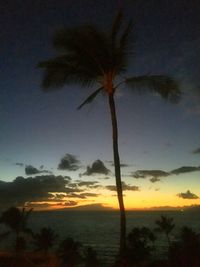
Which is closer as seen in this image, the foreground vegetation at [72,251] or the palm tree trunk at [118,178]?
the foreground vegetation at [72,251]

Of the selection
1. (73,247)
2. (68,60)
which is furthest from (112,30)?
(73,247)

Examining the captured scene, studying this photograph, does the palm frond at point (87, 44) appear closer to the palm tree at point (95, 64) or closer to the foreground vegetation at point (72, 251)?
the palm tree at point (95, 64)

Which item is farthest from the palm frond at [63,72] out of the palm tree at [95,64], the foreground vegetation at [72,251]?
the foreground vegetation at [72,251]

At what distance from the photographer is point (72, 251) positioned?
2176 inches

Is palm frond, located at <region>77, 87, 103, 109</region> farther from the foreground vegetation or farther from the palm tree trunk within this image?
the foreground vegetation

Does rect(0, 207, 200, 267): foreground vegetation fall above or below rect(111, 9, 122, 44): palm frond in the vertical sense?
below

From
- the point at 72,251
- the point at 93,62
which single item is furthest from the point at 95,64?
the point at 72,251

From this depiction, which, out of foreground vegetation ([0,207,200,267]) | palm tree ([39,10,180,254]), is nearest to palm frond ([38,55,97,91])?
palm tree ([39,10,180,254])

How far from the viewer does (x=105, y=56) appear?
13000 millimetres

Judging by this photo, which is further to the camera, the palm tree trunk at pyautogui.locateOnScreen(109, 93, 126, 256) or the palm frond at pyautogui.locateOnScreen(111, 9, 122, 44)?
the palm frond at pyautogui.locateOnScreen(111, 9, 122, 44)

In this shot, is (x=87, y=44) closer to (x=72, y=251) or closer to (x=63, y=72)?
(x=63, y=72)

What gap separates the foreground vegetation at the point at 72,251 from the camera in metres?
8.71

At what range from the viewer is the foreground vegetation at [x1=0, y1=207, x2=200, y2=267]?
871 cm

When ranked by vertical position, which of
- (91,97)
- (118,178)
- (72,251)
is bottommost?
(72,251)
